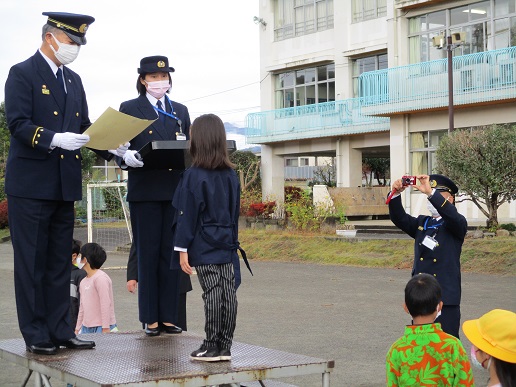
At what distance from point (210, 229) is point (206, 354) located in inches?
33.6

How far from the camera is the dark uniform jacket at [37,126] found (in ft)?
21.1

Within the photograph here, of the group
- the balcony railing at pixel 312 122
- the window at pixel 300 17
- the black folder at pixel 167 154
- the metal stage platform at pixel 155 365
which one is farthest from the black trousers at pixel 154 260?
the window at pixel 300 17

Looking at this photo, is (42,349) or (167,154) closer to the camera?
(42,349)

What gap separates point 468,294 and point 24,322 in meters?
10.6

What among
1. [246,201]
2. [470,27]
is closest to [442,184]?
[470,27]

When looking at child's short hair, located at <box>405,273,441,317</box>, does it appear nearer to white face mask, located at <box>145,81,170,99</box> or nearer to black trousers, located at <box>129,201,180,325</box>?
black trousers, located at <box>129,201,180,325</box>

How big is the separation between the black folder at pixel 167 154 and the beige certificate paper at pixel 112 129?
223 mm

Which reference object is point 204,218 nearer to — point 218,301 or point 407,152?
point 218,301

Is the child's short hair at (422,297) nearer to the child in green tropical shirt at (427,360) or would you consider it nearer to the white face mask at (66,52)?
the child in green tropical shirt at (427,360)

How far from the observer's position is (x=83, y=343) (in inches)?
266

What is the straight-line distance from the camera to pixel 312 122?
3991cm

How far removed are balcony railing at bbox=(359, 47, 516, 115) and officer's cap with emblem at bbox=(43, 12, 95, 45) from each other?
23.5 metres

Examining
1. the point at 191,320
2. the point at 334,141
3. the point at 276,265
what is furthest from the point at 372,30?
the point at 191,320

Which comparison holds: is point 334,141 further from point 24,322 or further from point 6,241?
point 24,322
